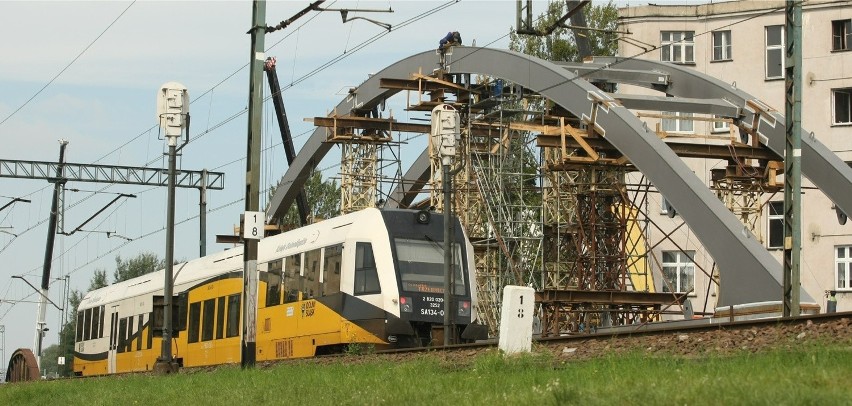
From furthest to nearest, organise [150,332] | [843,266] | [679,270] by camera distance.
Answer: [679,270]
[843,266]
[150,332]

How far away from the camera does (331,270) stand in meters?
26.1

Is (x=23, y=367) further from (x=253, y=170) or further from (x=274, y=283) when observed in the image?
(x=253, y=170)

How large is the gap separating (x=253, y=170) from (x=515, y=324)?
818cm

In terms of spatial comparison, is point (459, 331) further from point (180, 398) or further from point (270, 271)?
point (180, 398)

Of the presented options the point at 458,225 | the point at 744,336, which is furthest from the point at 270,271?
the point at 744,336

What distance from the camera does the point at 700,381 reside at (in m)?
10.6

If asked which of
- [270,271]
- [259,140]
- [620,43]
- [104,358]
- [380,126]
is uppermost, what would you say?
[620,43]

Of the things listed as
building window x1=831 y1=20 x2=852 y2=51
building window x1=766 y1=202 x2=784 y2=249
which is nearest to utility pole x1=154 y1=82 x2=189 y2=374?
building window x1=766 y1=202 x2=784 y2=249

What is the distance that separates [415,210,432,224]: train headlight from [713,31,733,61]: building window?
30.9 m

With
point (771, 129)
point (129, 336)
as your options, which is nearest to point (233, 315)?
point (129, 336)

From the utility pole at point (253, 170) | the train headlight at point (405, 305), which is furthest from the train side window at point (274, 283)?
the utility pole at point (253, 170)

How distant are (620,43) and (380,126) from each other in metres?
13.3

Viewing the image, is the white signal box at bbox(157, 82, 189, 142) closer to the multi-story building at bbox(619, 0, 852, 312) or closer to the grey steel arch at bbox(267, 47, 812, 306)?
the grey steel arch at bbox(267, 47, 812, 306)

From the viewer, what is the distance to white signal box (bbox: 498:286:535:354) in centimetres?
1766
